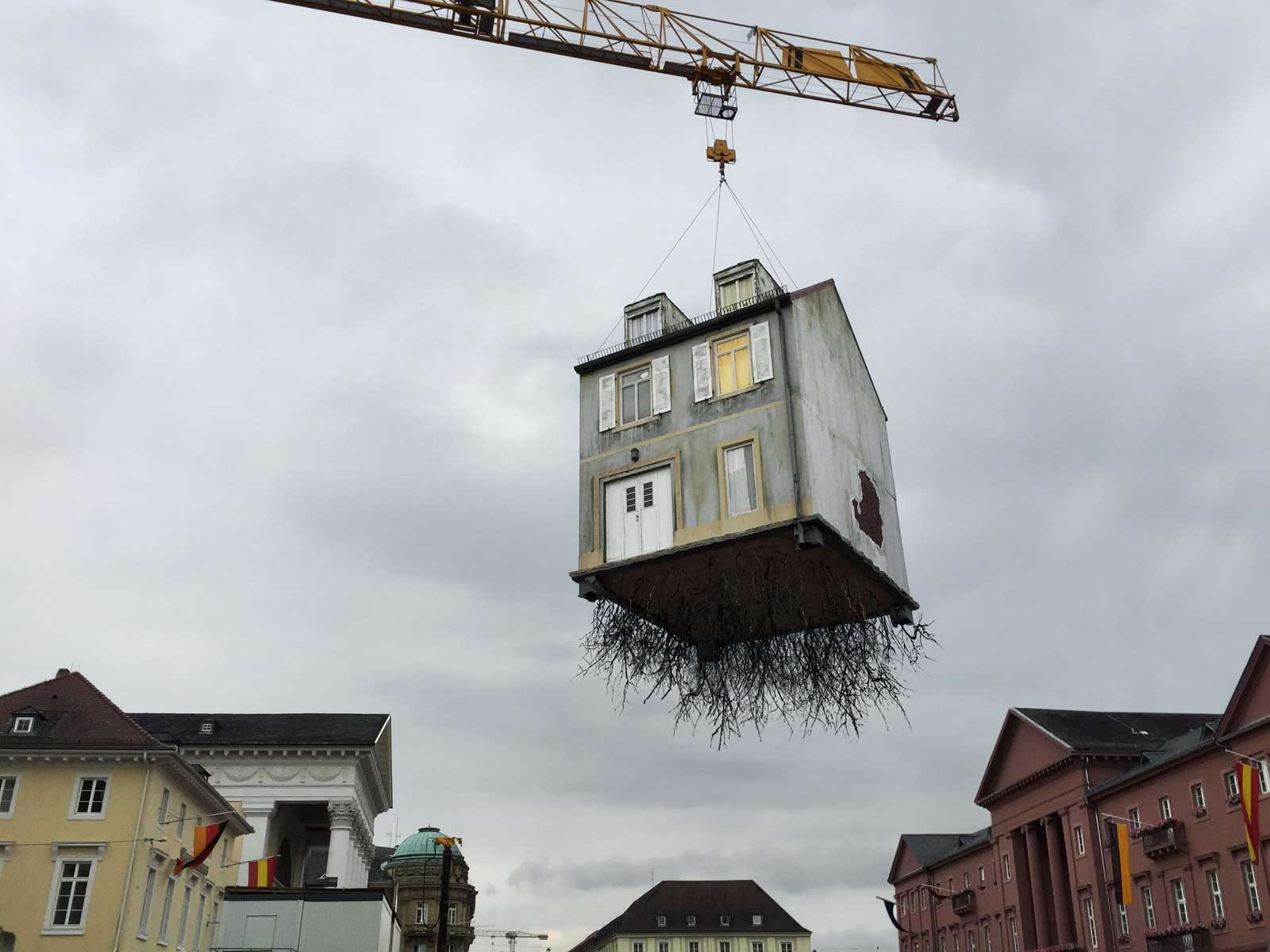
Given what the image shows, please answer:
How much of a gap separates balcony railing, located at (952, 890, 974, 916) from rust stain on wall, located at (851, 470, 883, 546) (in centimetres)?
6180

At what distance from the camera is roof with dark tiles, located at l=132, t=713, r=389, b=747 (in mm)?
55062

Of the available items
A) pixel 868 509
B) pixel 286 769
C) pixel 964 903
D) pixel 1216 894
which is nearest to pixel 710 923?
pixel 964 903

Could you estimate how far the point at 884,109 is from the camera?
125 feet

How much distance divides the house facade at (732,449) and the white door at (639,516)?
2cm

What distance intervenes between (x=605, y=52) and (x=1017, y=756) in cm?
4803

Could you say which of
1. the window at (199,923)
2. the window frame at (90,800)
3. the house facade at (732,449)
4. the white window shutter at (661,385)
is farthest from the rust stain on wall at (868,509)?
the window at (199,923)

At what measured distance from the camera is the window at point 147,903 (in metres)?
34.5

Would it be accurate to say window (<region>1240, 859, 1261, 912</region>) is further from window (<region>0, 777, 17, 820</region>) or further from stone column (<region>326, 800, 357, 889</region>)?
window (<region>0, 777, 17, 820</region>)

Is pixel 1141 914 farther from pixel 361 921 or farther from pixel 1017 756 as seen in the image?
pixel 361 921

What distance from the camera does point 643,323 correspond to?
21703 mm

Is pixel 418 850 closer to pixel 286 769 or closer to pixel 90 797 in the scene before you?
pixel 286 769

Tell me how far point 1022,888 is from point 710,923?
4956 centimetres

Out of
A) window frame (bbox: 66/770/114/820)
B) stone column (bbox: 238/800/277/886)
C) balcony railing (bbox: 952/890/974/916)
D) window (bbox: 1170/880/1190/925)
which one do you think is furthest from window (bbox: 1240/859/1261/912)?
stone column (bbox: 238/800/277/886)

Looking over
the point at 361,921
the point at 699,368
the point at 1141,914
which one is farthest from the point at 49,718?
the point at 1141,914
